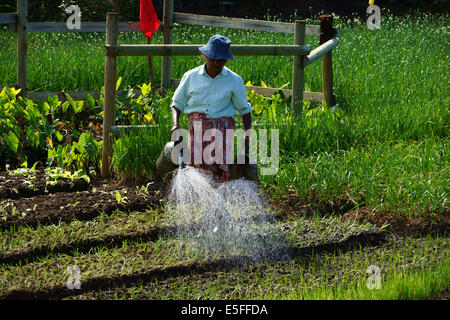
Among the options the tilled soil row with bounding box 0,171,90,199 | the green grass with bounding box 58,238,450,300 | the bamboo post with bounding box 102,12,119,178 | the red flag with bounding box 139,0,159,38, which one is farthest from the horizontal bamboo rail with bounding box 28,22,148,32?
the green grass with bounding box 58,238,450,300

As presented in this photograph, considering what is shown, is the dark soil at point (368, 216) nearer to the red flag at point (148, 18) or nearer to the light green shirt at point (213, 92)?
the light green shirt at point (213, 92)

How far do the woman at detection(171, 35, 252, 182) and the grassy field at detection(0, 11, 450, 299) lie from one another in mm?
492

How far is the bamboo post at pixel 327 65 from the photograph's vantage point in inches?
284

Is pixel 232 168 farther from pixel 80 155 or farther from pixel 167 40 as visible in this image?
pixel 167 40

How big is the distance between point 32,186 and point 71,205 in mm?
478

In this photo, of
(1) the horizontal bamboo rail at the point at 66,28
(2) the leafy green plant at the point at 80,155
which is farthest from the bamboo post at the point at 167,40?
(2) the leafy green plant at the point at 80,155

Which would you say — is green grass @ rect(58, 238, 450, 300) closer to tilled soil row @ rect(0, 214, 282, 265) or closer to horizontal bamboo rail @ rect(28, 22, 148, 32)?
tilled soil row @ rect(0, 214, 282, 265)

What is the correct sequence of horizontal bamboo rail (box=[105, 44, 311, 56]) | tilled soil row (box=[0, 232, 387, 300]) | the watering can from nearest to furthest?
tilled soil row (box=[0, 232, 387, 300]) < the watering can < horizontal bamboo rail (box=[105, 44, 311, 56])

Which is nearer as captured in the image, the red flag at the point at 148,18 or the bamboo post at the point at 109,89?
the bamboo post at the point at 109,89

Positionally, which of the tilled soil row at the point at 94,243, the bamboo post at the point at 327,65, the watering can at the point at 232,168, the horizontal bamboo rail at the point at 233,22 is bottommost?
the tilled soil row at the point at 94,243

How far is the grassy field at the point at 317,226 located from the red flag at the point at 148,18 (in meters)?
0.92

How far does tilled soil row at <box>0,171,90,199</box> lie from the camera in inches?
211

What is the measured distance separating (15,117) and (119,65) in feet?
6.11
